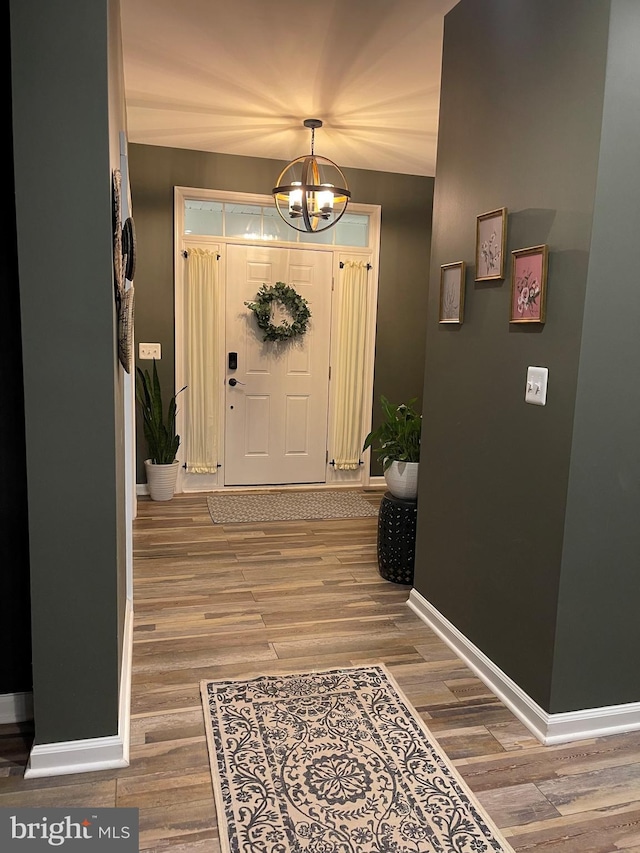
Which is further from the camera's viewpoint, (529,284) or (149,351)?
(149,351)

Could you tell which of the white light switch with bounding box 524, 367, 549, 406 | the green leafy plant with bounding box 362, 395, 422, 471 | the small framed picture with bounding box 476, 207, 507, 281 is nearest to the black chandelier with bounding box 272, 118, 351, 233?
the green leafy plant with bounding box 362, 395, 422, 471

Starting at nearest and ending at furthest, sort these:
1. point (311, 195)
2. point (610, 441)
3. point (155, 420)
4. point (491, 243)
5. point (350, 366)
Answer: point (610, 441) → point (491, 243) → point (311, 195) → point (155, 420) → point (350, 366)

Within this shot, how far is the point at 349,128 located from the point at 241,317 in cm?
167

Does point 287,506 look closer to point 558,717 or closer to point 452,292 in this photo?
point 452,292

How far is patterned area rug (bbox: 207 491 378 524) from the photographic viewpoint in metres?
4.63

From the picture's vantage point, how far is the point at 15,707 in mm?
2129

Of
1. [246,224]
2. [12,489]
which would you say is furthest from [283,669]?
[246,224]

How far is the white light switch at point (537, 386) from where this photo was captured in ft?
7.00

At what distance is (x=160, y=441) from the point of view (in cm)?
487

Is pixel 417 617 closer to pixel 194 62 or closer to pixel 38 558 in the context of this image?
pixel 38 558

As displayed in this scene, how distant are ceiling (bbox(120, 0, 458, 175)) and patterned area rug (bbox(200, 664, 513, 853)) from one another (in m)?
2.79

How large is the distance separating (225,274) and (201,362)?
28.9 inches

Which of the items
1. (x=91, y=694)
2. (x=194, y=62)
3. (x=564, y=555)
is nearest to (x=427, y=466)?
(x=564, y=555)

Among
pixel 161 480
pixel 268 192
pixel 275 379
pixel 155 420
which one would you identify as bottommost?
pixel 161 480
